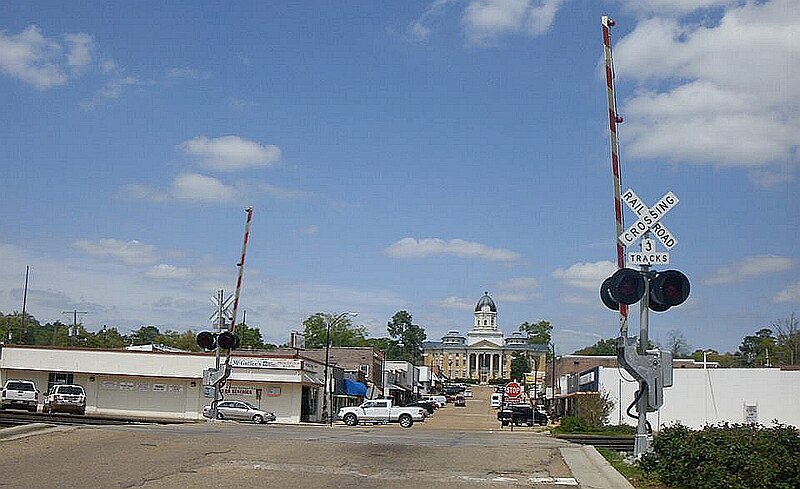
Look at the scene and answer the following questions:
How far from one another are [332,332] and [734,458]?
153 m

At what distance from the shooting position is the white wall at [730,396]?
59.2m

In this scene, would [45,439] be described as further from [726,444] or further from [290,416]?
[290,416]

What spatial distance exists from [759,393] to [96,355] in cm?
4438

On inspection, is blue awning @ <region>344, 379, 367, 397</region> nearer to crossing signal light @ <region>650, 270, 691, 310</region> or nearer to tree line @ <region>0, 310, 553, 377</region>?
tree line @ <region>0, 310, 553, 377</region>

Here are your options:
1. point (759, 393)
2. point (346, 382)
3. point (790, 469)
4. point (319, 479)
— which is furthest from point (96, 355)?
point (790, 469)

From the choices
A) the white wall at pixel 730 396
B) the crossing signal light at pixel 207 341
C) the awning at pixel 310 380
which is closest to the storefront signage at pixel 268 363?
the awning at pixel 310 380

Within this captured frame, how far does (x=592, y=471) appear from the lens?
14.2 m

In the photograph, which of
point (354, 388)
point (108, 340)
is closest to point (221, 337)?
point (354, 388)

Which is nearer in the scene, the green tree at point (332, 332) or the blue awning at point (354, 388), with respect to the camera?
the blue awning at point (354, 388)

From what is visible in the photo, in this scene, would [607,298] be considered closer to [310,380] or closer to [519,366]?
[310,380]

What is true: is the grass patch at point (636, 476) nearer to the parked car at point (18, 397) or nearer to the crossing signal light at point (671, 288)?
the crossing signal light at point (671, 288)

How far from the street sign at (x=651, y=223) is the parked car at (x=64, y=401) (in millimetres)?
42675

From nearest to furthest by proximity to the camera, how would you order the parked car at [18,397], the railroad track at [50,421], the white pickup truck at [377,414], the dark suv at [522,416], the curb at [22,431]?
the curb at [22,431] → the railroad track at [50,421] → the parked car at [18,397] → the white pickup truck at [377,414] → the dark suv at [522,416]

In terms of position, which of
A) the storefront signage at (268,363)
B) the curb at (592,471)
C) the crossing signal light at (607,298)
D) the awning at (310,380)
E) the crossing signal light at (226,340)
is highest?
the crossing signal light at (607,298)
